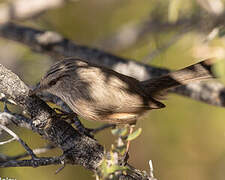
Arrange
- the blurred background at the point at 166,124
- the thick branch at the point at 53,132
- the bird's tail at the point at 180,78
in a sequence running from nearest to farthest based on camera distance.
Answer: the thick branch at the point at 53,132
the bird's tail at the point at 180,78
the blurred background at the point at 166,124

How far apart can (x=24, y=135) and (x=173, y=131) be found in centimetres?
284

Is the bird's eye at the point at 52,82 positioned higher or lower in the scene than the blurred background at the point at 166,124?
higher

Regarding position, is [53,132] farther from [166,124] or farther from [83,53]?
[166,124]

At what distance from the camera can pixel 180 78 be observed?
160 inches

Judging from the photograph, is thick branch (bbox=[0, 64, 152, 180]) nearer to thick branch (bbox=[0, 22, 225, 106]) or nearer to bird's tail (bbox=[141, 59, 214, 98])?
bird's tail (bbox=[141, 59, 214, 98])

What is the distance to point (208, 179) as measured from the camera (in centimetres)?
702

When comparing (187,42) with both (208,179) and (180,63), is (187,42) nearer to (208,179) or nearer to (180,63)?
(180,63)

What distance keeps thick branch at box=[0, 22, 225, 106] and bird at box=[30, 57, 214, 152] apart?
1180mm

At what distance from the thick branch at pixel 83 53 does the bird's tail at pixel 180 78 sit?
1.00 metres

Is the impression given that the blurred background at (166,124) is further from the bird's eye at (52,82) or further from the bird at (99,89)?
the bird's eye at (52,82)

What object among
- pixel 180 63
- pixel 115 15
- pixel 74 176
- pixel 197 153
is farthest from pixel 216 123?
pixel 115 15

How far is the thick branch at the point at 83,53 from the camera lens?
523 cm

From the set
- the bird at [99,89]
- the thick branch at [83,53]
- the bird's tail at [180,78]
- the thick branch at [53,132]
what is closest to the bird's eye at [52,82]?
the bird at [99,89]

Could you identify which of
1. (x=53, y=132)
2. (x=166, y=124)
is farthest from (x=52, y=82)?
(x=166, y=124)
